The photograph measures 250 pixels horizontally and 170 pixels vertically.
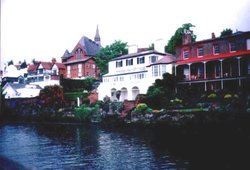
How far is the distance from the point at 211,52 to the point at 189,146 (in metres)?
23.8

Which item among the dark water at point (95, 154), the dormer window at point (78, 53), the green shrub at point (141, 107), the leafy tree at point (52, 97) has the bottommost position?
the dark water at point (95, 154)

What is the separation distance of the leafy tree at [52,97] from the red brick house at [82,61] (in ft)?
52.4

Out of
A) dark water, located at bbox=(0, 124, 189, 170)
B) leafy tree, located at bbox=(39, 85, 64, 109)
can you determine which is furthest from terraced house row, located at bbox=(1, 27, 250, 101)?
dark water, located at bbox=(0, 124, 189, 170)

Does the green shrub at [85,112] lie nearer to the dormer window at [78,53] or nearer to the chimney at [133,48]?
the chimney at [133,48]

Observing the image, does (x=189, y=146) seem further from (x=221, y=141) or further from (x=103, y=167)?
(x=103, y=167)

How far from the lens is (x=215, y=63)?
39750 mm

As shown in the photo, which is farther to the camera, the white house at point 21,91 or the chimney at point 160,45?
the white house at point 21,91

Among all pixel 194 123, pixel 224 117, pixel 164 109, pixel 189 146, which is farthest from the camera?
pixel 164 109

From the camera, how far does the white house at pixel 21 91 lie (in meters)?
64.8

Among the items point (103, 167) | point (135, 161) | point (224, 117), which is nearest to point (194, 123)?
point (224, 117)

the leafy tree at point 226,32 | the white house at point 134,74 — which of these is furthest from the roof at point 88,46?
the leafy tree at point 226,32

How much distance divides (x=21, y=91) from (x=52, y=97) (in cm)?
1938

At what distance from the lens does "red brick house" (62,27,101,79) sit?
65.7 meters

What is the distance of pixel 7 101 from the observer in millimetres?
60781
